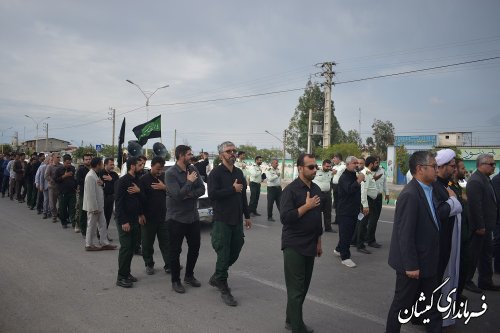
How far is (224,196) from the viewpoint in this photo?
5031 mm

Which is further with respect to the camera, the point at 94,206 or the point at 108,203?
the point at 108,203

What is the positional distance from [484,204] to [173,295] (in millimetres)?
4338

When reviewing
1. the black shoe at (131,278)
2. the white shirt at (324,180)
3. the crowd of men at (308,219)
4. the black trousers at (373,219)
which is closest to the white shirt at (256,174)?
the white shirt at (324,180)


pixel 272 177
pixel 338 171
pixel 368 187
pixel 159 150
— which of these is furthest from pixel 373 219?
pixel 159 150

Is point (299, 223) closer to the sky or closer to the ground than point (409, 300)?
closer to the sky

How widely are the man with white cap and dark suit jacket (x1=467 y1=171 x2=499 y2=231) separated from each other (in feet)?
3.03

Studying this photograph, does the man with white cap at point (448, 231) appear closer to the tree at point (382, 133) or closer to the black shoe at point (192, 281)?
the black shoe at point (192, 281)

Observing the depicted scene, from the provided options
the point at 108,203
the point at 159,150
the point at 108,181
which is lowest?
the point at 108,203

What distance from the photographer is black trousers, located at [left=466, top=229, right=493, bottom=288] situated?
530 cm

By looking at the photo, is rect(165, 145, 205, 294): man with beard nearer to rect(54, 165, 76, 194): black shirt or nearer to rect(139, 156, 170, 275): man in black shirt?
rect(139, 156, 170, 275): man in black shirt

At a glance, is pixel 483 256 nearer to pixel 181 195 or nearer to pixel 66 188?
pixel 181 195

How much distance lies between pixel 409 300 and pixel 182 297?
9.29 ft

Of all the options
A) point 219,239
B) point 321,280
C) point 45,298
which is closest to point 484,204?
point 321,280

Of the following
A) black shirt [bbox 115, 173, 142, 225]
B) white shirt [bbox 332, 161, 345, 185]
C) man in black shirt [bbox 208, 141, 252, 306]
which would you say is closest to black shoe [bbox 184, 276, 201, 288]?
man in black shirt [bbox 208, 141, 252, 306]
